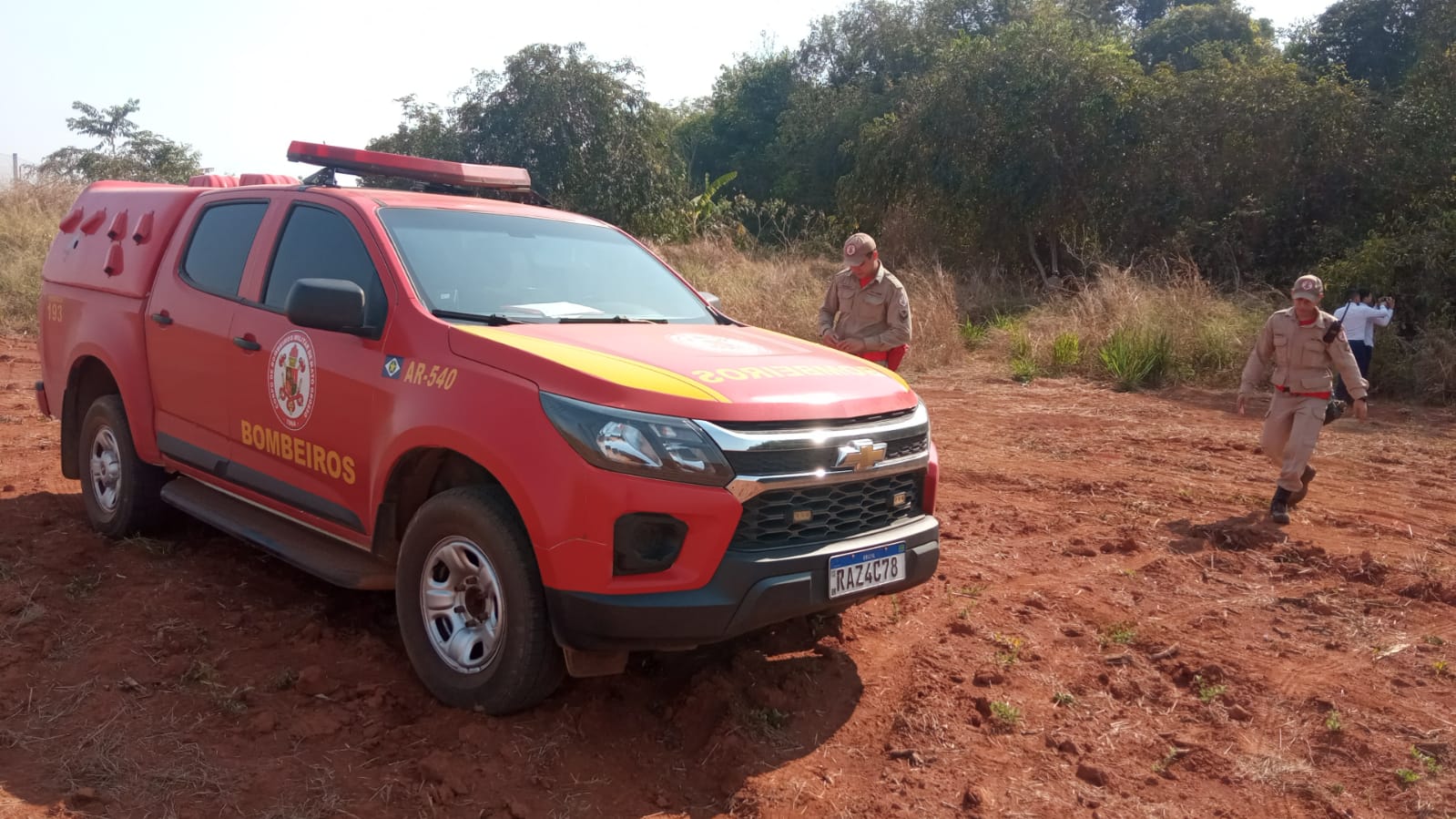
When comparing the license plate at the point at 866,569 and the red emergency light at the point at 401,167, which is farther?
the red emergency light at the point at 401,167

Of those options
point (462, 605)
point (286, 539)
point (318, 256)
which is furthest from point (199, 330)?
point (462, 605)

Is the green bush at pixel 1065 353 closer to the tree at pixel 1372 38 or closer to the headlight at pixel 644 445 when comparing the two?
the headlight at pixel 644 445

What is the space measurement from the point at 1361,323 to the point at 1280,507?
643cm

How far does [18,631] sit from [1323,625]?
218 inches

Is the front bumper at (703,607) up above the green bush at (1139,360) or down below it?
above

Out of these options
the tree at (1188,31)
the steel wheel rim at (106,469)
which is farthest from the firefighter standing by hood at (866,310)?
the tree at (1188,31)

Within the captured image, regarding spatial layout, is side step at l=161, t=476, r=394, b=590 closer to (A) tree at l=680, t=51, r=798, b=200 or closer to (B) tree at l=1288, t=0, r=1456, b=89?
(B) tree at l=1288, t=0, r=1456, b=89

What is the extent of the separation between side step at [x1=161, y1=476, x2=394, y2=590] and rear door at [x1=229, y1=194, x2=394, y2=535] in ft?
0.38

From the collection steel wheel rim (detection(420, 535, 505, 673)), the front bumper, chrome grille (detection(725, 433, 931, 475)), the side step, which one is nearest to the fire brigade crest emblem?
the side step

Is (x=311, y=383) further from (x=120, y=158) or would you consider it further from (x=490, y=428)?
(x=120, y=158)

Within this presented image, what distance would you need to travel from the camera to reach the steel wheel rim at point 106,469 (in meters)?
5.36

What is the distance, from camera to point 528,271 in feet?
14.2

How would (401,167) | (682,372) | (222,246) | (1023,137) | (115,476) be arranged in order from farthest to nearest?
(1023,137) → (115,476) → (401,167) → (222,246) → (682,372)

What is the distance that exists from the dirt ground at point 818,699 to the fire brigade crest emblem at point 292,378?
0.87 meters
